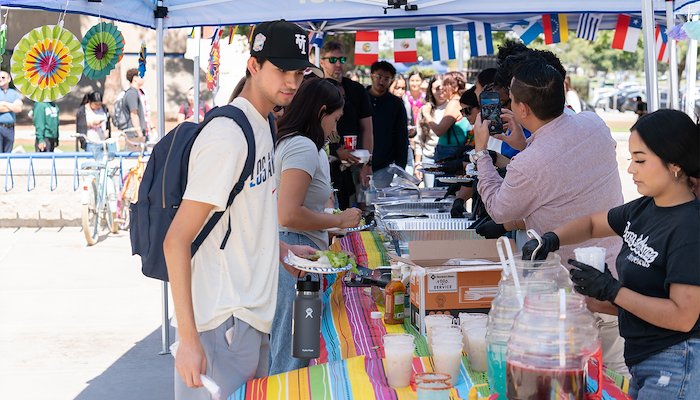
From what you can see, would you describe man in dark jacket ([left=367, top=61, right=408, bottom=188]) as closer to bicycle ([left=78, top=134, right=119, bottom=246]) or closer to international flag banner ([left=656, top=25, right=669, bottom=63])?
international flag banner ([left=656, top=25, right=669, bottom=63])

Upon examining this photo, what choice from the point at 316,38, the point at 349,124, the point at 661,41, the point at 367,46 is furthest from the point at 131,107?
the point at 661,41

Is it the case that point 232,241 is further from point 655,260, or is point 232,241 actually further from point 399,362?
point 655,260

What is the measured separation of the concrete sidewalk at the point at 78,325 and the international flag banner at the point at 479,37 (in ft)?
13.9

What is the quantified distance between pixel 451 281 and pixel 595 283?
109 centimetres

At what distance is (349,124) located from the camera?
844 centimetres

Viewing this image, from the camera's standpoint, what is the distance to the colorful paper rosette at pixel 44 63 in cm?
465

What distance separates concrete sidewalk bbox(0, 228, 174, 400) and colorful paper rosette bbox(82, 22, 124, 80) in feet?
7.03

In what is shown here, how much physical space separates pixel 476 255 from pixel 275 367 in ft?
3.84

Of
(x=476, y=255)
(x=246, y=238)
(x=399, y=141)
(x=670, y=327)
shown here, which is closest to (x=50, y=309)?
(x=399, y=141)

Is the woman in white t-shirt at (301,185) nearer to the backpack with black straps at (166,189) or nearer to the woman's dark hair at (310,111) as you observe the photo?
the woman's dark hair at (310,111)

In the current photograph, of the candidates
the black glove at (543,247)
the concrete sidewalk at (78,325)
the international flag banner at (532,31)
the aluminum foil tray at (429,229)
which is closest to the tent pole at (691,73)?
the international flag banner at (532,31)

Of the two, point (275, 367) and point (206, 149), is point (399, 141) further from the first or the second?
point (206, 149)

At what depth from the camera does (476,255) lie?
3.84 meters

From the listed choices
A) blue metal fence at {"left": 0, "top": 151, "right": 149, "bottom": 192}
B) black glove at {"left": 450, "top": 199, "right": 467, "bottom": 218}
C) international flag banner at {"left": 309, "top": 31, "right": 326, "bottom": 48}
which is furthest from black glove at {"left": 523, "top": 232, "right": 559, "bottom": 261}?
blue metal fence at {"left": 0, "top": 151, "right": 149, "bottom": 192}
